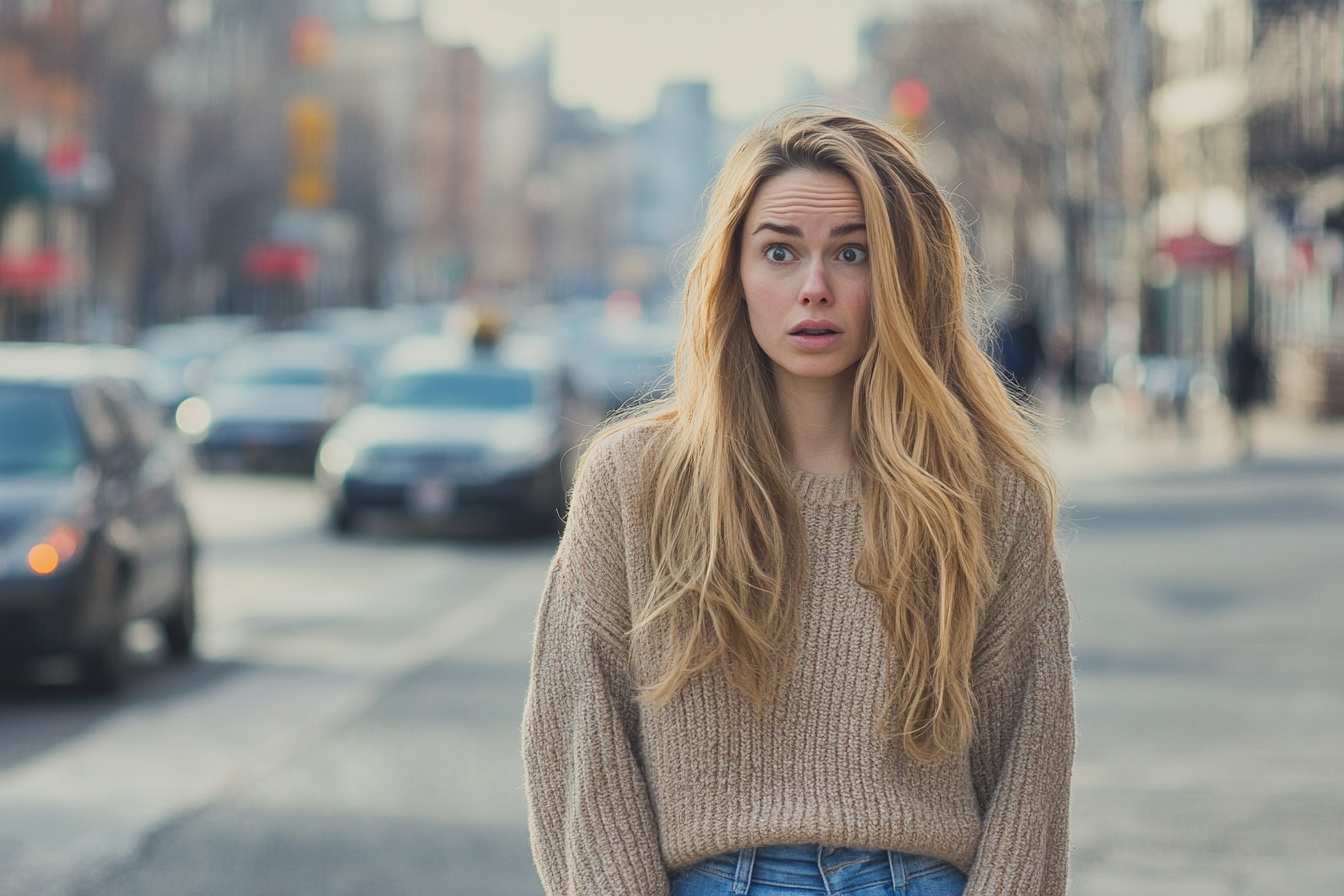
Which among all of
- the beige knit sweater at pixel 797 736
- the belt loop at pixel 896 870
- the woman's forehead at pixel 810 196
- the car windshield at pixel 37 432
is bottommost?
the car windshield at pixel 37 432

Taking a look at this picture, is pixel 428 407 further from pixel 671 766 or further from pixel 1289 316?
pixel 1289 316

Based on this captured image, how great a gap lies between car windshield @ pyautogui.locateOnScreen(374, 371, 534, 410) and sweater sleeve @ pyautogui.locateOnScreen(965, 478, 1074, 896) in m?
17.2

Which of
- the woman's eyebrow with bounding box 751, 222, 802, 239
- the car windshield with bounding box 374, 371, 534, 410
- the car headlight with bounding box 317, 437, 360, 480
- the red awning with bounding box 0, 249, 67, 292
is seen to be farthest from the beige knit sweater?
the red awning with bounding box 0, 249, 67, 292

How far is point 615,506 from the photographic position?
277 cm

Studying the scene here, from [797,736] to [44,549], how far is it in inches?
307

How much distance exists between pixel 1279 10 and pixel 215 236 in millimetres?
46528

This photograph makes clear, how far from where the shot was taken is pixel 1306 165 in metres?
32.9

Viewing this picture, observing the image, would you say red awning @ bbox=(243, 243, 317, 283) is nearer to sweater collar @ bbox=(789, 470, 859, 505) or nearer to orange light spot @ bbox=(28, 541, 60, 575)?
orange light spot @ bbox=(28, 541, 60, 575)

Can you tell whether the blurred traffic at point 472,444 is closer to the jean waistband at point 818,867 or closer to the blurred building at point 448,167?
the jean waistband at point 818,867

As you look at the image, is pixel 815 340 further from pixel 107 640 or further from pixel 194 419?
pixel 194 419

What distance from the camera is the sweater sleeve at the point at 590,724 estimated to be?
8.94 feet

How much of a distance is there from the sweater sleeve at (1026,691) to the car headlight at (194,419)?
2467 cm

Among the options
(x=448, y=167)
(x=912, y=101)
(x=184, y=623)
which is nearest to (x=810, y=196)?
(x=184, y=623)

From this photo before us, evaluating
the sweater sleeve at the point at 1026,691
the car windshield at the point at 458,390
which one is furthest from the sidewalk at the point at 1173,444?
the sweater sleeve at the point at 1026,691
